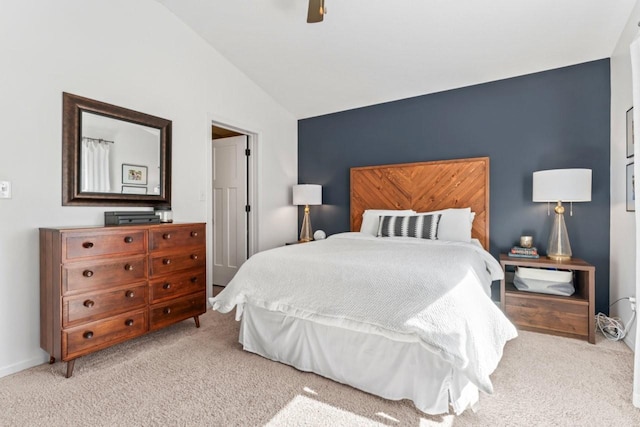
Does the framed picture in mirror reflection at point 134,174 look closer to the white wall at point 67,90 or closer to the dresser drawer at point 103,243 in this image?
the white wall at point 67,90

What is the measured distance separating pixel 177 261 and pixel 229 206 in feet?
5.94

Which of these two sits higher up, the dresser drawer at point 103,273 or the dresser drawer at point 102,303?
the dresser drawer at point 103,273

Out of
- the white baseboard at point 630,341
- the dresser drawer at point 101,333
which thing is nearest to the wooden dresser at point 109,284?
the dresser drawer at point 101,333

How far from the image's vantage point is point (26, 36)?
6.98 feet

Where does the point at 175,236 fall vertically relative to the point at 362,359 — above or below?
above

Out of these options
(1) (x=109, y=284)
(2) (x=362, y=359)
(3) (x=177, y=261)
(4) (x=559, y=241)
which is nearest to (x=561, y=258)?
(4) (x=559, y=241)

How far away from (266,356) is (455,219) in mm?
2158

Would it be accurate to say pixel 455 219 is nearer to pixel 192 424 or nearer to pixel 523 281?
pixel 523 281

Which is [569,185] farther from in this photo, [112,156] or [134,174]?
[112,156]

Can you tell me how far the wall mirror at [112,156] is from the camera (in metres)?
2.35

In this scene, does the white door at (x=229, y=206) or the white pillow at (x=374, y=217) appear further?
the white door at (x=229, y=206)

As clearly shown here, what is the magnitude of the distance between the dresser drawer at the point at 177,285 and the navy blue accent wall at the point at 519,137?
2524mm

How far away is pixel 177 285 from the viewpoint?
2660mm

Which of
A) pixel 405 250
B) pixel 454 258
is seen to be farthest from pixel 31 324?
pixel 454 258
